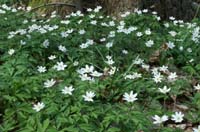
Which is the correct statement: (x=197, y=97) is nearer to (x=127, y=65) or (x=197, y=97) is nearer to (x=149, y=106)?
(x=149, y=106)

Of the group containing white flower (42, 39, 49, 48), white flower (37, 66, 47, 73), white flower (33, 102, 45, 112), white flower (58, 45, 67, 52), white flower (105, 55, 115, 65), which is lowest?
white flower (33, 102, 45, 112)

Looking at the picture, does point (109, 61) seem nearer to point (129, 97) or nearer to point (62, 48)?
point (62, 48)

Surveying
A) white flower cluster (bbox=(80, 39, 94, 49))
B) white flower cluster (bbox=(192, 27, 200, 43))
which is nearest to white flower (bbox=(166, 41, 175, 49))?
white flower cluster (bbox=(192, 27, 200, 43))

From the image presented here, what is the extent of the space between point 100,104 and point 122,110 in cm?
22

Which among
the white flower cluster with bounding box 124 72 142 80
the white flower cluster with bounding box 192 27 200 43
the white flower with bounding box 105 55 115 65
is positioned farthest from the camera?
the white flower cluster with bounding box 192 27 200 43

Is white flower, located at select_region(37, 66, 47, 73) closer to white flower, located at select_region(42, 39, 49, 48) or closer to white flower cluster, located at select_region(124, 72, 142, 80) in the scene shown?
white flower, located at select_region(42, 39, 49, 48)

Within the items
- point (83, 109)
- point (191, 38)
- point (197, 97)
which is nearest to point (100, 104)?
point (83, 109)

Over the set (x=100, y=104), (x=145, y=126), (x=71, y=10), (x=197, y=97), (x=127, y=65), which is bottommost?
(x=145, y=126)

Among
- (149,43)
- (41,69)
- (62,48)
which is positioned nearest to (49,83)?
(41,69)

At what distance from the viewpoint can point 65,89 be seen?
3.02 meters

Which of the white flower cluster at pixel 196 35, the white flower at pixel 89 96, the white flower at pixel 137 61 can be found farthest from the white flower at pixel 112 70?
the white flower cluster at pixel 196 35

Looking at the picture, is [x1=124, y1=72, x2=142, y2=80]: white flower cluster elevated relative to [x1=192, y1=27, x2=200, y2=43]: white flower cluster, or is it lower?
lower

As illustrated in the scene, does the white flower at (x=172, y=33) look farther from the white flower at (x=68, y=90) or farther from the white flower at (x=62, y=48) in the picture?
the white flower at (x=68, y=90)

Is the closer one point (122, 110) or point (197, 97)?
point (122, 110)
